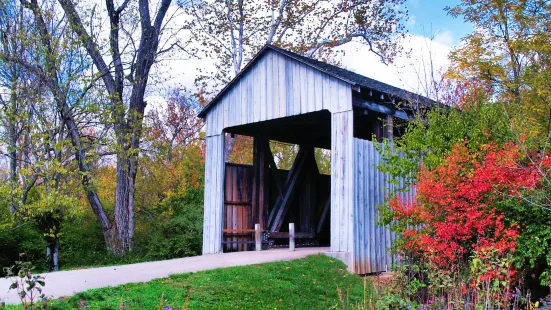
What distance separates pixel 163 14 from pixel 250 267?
11.3 metres

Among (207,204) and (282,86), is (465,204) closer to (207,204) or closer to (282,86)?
(282,86)

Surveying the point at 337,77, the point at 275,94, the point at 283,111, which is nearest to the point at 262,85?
the point at 275,94

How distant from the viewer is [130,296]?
6809 millimetres

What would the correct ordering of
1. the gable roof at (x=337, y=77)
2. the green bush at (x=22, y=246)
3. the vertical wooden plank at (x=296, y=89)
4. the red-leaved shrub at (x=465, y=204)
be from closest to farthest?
the red-leaved shrub at (x=465, y=204) → the gable roof at (x=337, y=77) → the vertical wooden plank at (x=296, y=89) → the green bush at (x=22, y=246)

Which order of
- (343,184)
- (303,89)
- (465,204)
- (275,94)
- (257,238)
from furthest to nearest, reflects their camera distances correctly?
(257,238), (275,94), (303,89), (343,184), (465,204)

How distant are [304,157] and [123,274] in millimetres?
7424

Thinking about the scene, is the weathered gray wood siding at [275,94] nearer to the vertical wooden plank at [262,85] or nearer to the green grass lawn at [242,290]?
the vertical wooden plank at [262,85]

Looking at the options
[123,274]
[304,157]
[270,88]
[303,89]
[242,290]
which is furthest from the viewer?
[304,157]

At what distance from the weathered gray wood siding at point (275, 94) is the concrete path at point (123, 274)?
10.0 ft

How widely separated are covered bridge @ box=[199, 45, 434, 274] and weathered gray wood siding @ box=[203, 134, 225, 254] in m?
0.02

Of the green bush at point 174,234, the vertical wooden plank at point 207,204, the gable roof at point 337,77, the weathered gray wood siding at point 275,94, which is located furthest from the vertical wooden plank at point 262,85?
the green bush at point 174,234

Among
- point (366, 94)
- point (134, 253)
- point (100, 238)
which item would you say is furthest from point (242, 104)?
point (100, 238)

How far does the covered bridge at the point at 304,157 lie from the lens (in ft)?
34.7

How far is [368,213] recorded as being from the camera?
1080 centimetres
